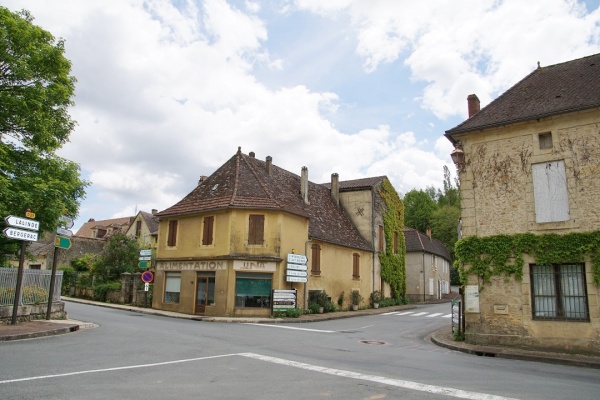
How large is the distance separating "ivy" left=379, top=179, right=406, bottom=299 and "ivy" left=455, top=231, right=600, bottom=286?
18.4m

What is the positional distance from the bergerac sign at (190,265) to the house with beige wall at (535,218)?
1277 cm

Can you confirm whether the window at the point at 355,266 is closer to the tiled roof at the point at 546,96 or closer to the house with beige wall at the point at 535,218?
the house with beige wall at the point at 535,218

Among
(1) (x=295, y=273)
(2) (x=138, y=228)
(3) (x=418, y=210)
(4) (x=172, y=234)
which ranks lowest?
(1) (x=295, y=273)

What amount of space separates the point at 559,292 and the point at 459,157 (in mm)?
5199

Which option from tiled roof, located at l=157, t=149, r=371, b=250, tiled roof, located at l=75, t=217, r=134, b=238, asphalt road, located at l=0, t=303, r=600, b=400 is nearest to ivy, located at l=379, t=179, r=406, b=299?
tiled roof, located at l=157, t=149, r=371, b=250

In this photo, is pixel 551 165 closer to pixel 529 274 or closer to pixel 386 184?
pixel 529 274

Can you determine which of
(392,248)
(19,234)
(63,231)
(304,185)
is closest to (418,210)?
(392,248)

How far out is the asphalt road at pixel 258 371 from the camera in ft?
21.0

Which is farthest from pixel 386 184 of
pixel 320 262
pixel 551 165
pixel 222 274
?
pixel 551 165

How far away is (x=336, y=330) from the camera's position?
1731 cm

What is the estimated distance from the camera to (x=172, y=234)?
83.9ft

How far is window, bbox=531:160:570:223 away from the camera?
13.1 m

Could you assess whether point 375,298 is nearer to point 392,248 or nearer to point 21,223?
point 392,248

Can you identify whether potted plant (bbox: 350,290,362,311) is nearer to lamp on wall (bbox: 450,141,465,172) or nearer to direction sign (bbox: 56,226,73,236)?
lamp on wall (bbox: 450,141,465,172)
